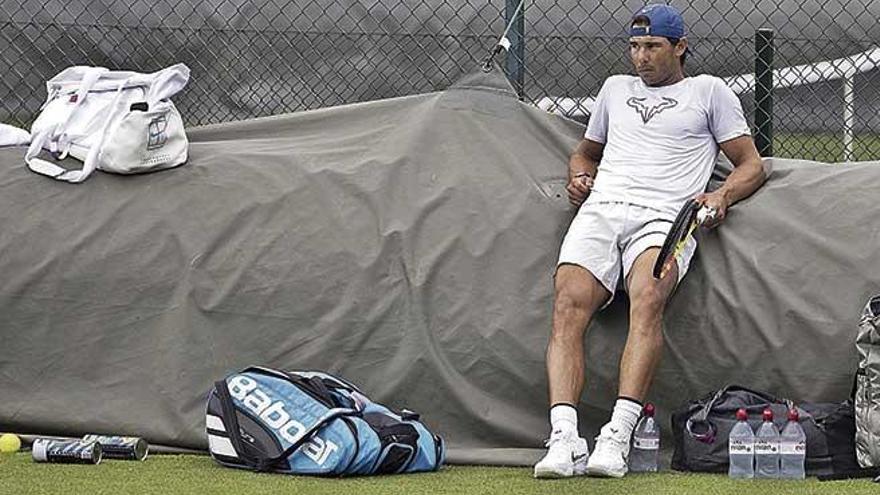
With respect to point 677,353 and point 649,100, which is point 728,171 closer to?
point 649,100

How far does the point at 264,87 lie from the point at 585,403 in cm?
260

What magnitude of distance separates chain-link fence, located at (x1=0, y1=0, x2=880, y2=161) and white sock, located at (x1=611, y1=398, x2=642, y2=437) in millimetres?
2500

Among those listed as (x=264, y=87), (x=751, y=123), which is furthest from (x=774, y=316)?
(x=264, y=87)

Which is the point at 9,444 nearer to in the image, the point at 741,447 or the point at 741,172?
the point at 741,447

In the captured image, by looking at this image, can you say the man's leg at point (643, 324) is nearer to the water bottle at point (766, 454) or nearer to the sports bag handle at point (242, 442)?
the water bottle at point (766, 454)

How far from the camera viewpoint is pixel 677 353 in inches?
214

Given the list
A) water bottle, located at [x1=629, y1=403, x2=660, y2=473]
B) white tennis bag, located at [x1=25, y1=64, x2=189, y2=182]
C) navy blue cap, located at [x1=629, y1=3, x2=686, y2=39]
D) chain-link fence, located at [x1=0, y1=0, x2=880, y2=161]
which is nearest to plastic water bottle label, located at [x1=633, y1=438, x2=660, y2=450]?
water bottle, located at [x1=629, y1=403, x2=660, y2=473]

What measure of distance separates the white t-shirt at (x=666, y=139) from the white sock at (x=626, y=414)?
72cm

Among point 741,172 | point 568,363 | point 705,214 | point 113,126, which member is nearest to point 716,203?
point 705,214

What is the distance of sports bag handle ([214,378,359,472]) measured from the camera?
498cm

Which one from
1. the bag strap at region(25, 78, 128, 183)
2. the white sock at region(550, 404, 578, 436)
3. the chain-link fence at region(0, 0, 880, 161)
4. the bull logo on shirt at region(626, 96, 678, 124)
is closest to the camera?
the white sock at region(550, 404, 578, 436)

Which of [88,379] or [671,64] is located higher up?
[671,64]

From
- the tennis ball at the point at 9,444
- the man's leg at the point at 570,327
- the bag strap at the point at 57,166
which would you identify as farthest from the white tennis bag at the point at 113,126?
the man's leg at the point at 570,327

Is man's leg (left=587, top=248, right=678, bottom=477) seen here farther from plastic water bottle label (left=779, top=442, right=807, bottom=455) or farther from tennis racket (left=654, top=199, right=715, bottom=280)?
plastic water bottle label (left=779, top=442, right=807, bottom=455)
